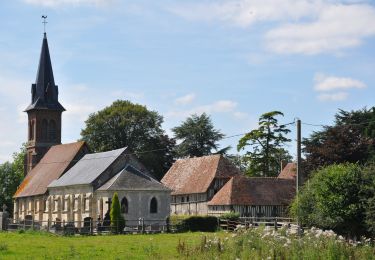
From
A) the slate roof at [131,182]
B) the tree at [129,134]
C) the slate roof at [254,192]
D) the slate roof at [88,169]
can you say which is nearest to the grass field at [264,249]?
the slate roof at [131,182]

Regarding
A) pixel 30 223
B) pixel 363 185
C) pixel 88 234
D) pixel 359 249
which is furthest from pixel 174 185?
pixel 359 249

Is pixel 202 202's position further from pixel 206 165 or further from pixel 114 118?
pixel 114 118

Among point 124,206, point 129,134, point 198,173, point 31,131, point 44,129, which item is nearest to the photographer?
point 124,206

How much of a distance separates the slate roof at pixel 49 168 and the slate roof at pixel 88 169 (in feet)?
5.23

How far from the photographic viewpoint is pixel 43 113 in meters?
80.3

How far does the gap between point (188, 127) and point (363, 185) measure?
58362 millimetres

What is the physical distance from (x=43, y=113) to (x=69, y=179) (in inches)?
644

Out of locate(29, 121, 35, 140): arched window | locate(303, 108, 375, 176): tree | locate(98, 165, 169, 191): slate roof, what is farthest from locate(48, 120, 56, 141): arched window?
locate(303, 108, 375, 176): tree

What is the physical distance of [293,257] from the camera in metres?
21.6

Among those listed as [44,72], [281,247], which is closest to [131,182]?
[44,72]

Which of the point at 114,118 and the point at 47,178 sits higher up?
the point at 114,118

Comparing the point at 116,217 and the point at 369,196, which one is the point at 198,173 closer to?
the point at 116,217

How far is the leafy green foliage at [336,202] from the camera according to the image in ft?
111

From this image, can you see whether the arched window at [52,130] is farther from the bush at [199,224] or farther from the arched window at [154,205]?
the bush at [199,224]
